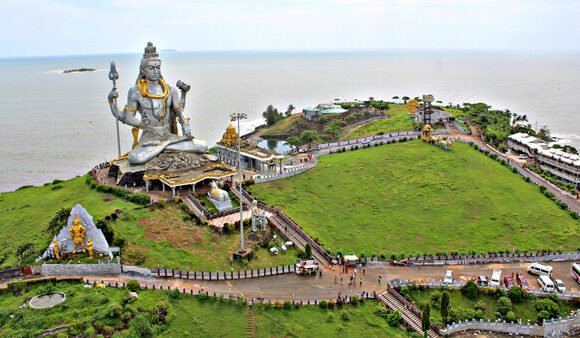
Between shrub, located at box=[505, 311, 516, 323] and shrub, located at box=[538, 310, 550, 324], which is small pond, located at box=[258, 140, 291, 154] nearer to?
shrub, located at box=[505, 311, 516, 323]

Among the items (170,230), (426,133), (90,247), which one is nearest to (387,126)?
(426,133)

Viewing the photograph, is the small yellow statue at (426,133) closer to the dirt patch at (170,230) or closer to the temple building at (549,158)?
the temple building at (549,158)

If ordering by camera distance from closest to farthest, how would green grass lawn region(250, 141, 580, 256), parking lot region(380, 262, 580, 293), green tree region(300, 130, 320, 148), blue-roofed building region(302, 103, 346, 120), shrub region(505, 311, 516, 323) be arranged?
shrub region(505, 311, 516, 323) → parking lot region(380, 262, 580, 293) → green grass lawn region(250, 141, 580, 256) → green tree region(300, 130, 320, 148) → blue-roofed building region(302, 103, 346, 120)

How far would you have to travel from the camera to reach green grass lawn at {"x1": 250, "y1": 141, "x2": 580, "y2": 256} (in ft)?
131

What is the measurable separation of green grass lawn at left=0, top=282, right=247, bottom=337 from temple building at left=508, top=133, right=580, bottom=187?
4080 centimetres

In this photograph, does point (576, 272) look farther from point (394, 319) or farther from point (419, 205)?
point (394, 319)

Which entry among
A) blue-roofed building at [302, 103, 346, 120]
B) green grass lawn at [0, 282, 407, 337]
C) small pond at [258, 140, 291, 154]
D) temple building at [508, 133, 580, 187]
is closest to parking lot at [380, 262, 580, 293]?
green grass lawn at [0, 282, 407, 337]

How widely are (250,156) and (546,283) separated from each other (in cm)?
2919

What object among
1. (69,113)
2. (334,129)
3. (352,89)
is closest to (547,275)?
(334,129)

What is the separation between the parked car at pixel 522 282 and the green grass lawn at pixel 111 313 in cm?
1811

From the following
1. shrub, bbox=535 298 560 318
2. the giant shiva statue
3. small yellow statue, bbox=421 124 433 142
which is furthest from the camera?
small yellow statue, bbox=421 124 433 142

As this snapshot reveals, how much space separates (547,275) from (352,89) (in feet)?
491

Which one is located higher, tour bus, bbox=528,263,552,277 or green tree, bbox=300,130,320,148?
green tree, bbox=300,130,320,148

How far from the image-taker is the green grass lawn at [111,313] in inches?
1028
